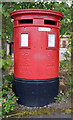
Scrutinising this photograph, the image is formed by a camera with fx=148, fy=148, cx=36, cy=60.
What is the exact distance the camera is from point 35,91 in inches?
153

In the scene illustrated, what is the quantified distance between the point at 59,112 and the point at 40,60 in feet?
4.55

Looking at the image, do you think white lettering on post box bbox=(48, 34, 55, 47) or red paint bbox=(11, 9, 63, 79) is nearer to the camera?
red paint bbox=(11, 9, 63, 79)

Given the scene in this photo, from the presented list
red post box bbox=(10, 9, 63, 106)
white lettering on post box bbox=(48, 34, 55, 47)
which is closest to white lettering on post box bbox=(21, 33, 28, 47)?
red post box bbox=(10, 9, 63, 106)

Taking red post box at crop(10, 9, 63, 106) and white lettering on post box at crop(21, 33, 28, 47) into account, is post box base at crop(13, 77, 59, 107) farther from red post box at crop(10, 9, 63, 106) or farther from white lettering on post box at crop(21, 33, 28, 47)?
white lettering on post box at crop(21, 33, 28, 47)

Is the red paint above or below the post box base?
above

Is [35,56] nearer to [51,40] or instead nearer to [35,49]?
[35,49]

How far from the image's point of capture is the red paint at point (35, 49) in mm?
3781

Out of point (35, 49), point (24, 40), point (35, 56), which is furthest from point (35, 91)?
point (24, 40)

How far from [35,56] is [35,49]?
18cm

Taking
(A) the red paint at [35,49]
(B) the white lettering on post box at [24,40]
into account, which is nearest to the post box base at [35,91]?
(A) the red paint at [35,49]

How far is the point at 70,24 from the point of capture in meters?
4.73

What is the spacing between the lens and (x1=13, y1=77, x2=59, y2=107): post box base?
12.7ft

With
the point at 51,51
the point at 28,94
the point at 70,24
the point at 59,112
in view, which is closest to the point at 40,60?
the point at 51,51

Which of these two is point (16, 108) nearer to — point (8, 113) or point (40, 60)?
point (8, 113)
